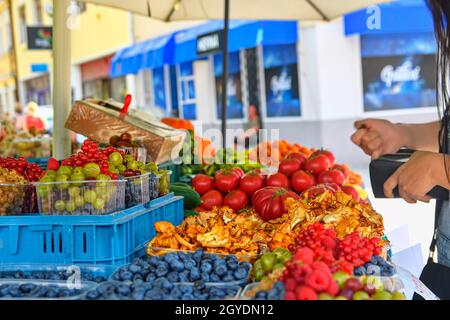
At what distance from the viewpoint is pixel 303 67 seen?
12031 millimetres

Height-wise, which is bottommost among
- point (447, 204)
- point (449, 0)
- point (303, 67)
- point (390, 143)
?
point (447, 204)

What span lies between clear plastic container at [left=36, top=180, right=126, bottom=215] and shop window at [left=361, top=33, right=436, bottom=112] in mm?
10467

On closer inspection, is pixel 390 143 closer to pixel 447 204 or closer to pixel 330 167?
pixel 447 204

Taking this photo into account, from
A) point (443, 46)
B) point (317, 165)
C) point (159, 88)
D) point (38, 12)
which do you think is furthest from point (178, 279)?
point (38, 12)

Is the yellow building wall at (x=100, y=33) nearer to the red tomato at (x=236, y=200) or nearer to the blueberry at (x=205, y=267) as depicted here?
the red tomato at (x=236, y=200)

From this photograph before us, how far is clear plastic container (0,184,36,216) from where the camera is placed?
233cm

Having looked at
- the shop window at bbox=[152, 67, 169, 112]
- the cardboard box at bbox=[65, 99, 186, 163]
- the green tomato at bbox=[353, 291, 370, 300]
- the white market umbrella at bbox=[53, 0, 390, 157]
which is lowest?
the green tomato at bbox=[353, 291, 370, 300]

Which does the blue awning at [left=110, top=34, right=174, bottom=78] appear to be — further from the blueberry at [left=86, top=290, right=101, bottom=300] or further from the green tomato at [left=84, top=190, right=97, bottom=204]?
the blueberry at [left=86, top=290, right=101, bottom=300]

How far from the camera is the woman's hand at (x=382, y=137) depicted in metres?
2.66

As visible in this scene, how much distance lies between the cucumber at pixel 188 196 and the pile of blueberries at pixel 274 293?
198cm

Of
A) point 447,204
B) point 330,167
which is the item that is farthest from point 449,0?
point 330,167

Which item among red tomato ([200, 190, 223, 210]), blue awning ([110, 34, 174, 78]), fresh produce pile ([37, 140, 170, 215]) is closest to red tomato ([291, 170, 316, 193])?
red tomato ([200, 190, 223, 210])

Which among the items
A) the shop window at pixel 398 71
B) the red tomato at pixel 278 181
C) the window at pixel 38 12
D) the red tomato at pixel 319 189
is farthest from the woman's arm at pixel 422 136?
the window at pixel 38 12
